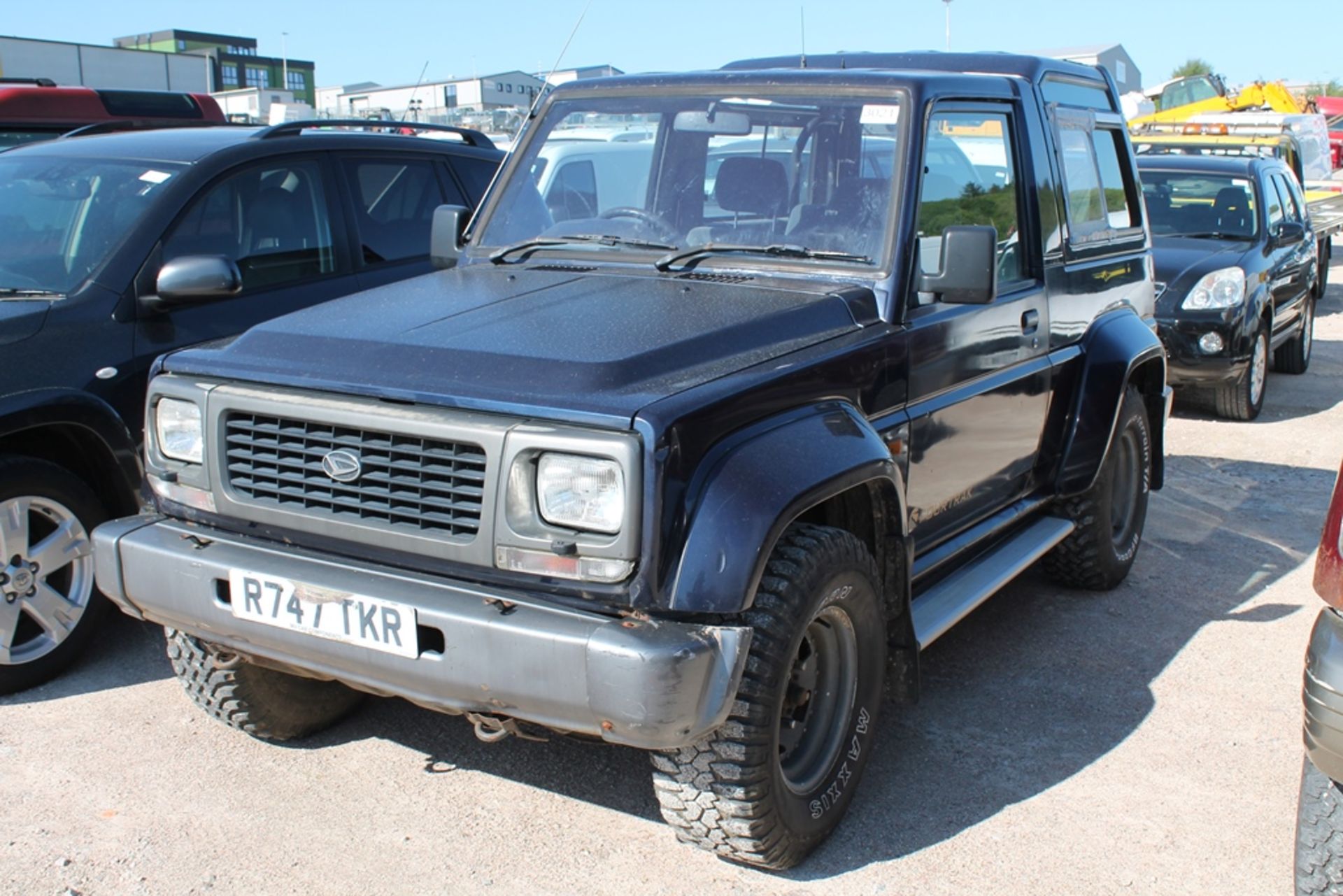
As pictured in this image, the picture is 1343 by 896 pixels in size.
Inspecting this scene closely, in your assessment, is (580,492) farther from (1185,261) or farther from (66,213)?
(1185,261)

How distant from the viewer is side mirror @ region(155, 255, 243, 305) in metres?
4.54

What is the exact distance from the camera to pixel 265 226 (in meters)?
5.22

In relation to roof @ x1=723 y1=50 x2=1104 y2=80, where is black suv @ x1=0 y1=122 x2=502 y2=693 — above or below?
below

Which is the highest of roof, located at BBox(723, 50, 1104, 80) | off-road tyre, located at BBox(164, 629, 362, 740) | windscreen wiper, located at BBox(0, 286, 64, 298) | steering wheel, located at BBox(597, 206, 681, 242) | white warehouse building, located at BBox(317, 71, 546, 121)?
white warehouse building, located at BBox(317, 71, 546, 121)

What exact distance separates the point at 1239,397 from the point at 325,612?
313 inches

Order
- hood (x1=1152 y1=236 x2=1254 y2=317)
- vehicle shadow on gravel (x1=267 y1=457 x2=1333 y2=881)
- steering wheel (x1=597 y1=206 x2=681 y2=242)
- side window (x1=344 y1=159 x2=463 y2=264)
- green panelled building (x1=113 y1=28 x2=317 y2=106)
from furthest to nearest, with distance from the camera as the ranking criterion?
green panelled building (x1=113 y1=28 x2=317 y2=106) < hood (x1=1152 y1=236 x2=1254 y2=317) < side window (x1=344 y1=159 x2=463 y2=264) < steering wheel (x1=597 y1=206 x2=681 y2=242) < vehicle shadow on gravel (x1=267 y1=457 x2=1333 y2=881)

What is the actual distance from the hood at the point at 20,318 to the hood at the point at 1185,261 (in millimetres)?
7336

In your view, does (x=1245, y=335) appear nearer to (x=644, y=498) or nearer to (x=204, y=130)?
(x=204, y=130)

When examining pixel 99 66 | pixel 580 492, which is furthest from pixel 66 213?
pixel 99 66

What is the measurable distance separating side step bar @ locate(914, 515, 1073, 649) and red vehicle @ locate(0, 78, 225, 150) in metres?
5.30

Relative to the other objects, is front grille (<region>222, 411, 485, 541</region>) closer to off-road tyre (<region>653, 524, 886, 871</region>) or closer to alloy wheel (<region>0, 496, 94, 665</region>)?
off-road tyre (<region>653, 524, 886, 871</region>)

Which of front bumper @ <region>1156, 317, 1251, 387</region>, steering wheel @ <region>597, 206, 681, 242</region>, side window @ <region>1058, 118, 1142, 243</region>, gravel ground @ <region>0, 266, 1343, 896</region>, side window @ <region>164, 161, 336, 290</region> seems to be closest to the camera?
gravel ground @ <region>0, 266, 1343, 896</region>

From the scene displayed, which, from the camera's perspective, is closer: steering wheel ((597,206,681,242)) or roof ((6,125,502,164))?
steering wheel ((597,206,681,242))

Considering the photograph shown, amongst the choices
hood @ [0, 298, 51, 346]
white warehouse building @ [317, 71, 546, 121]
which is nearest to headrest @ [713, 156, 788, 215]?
hood @ [0, 298, 51, 346]
